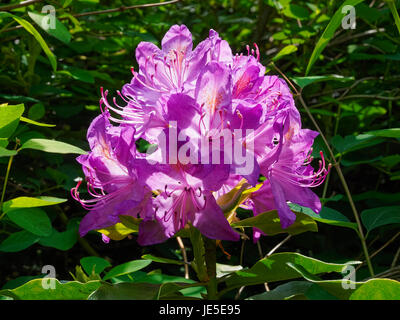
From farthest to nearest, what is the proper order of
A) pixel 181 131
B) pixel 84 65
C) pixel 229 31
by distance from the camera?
1. pixel 229 31
2. pixel 84 65
3. pixel 181 131

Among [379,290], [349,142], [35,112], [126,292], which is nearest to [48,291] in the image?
[126,292]

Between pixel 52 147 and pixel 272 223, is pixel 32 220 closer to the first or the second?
pixel 52 147

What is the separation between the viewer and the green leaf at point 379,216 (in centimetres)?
120

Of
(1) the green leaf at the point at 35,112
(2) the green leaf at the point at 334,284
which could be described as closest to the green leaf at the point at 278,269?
(2) the green leaf at the point at 334,284

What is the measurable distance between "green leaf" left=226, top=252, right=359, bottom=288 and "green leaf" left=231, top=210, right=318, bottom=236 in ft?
0.18

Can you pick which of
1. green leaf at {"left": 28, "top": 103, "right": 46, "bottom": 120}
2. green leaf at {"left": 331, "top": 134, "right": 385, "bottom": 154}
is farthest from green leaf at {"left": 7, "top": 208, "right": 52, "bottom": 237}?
green leaf at {"left": 331, "top": 134, "right": 385, "bottom": 154}

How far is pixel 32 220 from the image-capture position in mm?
1136

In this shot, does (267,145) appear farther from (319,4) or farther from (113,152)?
(319,4)

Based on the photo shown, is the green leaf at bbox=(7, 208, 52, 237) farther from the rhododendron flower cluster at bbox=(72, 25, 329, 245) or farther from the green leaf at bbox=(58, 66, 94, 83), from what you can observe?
the green leaf at bbox=(58, 66, 94, 83)

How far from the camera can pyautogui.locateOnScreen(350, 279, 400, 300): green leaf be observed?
74 centimetres

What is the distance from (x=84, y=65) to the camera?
7.00 ft

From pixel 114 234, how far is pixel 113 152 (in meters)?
0.18

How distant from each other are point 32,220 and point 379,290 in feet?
2.58
